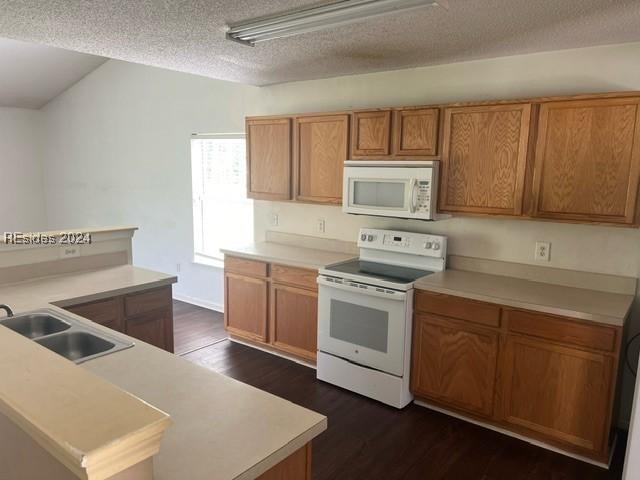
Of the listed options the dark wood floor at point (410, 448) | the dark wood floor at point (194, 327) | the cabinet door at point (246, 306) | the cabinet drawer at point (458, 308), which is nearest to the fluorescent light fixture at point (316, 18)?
the cabinet drawer at point (458, 308)

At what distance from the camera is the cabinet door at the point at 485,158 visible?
9.34 ft

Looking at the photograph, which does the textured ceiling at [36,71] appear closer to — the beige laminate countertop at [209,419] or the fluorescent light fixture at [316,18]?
the fluorescent light fixture at [316,18]

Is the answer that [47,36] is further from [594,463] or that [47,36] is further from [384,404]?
[594,463]

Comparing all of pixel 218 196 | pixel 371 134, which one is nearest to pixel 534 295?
pixel 371 134

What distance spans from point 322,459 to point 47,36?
9.68 feet

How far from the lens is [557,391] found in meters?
2.62

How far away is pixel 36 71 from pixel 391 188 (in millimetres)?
5157

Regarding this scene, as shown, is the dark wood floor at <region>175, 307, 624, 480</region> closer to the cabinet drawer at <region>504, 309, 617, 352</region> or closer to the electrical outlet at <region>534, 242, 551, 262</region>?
the cabinet drawer at <region>504, 309, 617, 352</region>

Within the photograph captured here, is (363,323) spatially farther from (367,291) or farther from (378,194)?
(378,194)

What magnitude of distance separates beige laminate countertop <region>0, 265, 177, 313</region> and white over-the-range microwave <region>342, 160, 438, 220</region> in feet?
4.71

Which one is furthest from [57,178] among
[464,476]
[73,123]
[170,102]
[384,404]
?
[464,476]

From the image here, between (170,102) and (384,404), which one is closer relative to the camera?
(384,404)

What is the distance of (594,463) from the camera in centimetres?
261

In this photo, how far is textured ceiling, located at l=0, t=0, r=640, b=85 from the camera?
7.36 feet
